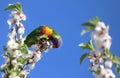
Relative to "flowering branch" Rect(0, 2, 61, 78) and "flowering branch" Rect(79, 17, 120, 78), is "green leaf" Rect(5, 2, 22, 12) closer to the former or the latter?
"flowering branch" Rect(0, 2, 61, 78)

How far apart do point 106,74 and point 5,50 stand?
2.80 meters

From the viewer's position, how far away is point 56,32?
8.14 metres

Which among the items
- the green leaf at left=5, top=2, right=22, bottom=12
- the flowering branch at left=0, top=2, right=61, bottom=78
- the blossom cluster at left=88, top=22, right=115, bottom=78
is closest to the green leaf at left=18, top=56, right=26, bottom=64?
the flowering branch at left=0, top=2, right=61, bottom=78

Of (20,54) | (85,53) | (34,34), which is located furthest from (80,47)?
(34,34)

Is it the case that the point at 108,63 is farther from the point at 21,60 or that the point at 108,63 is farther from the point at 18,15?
the point at 18,15

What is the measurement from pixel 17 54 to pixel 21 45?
386 millimetres

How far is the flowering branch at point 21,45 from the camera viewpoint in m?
6.86

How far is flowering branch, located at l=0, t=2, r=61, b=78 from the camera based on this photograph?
22.5ft

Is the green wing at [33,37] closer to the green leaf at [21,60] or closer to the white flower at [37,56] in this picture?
the white flower at [37,56]

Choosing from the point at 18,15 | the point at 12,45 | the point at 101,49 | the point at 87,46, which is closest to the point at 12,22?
the point at 18,15

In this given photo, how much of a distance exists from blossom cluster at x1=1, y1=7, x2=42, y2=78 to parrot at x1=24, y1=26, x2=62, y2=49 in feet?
0.90

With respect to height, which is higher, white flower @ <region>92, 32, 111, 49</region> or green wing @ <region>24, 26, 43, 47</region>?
green wing @ <region>24, 26, 43, 47</region>

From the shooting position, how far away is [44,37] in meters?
7.64

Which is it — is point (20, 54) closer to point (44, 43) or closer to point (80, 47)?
point (44, 43)
